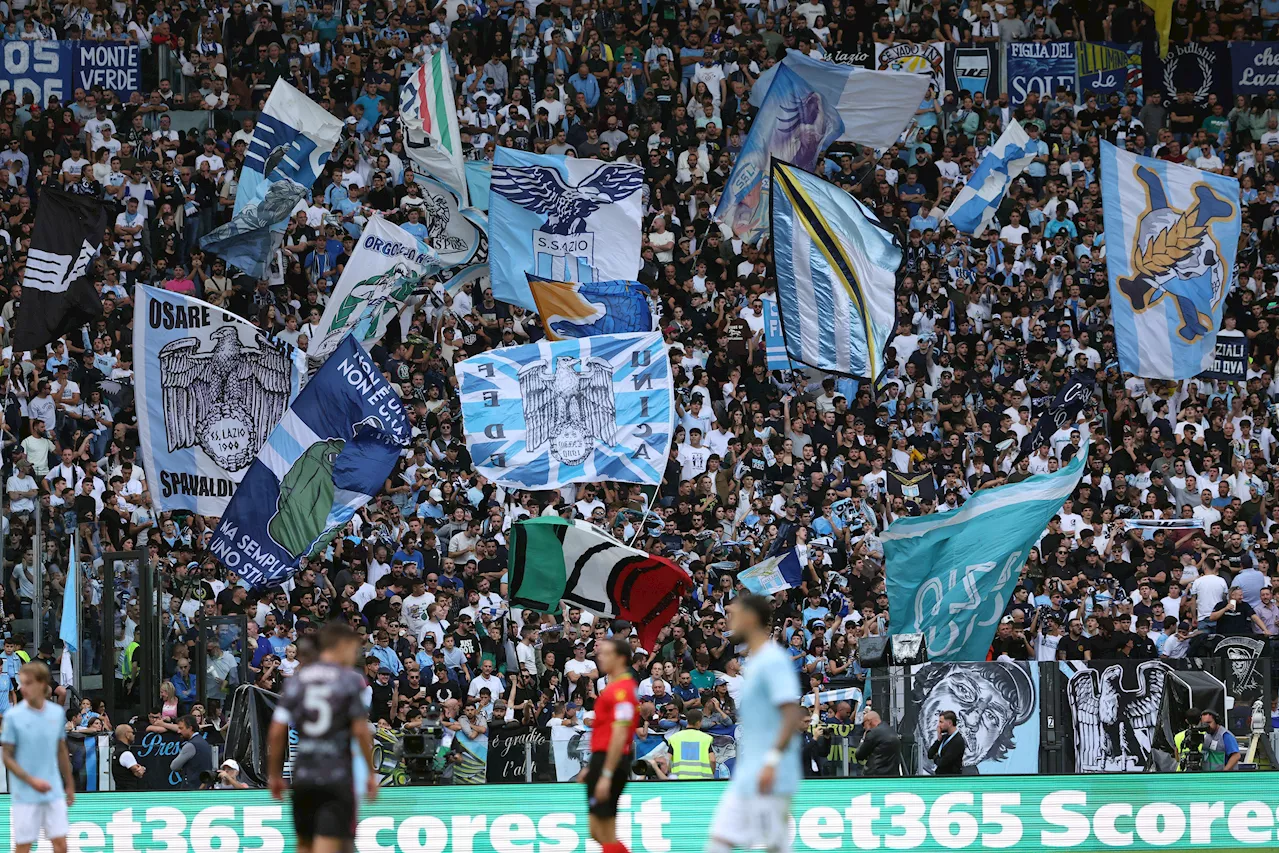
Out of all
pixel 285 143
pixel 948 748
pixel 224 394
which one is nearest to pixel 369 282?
pixel 224 394

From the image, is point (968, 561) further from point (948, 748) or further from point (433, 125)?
point (433, 125)

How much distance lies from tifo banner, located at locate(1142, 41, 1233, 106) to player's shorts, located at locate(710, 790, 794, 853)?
2390 centimetres

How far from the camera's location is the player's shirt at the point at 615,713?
1135 cm

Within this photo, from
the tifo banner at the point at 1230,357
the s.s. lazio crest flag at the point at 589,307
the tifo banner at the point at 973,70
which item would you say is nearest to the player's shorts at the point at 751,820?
the s.s. lazio crest flag at the point at 589,307

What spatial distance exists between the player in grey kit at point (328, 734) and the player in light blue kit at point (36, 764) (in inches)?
109

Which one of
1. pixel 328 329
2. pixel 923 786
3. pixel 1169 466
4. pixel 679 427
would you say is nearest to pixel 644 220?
pixel 679 427

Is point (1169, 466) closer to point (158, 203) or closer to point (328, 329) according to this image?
point (328, 329)

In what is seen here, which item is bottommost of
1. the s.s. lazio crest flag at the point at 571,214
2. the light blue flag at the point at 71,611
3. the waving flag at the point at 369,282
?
the light blue flag at the point at 71,611

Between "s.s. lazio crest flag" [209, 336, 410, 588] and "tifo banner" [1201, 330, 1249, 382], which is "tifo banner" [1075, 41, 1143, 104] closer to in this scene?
"tifo banner" [1201, 330, 1249, 382]

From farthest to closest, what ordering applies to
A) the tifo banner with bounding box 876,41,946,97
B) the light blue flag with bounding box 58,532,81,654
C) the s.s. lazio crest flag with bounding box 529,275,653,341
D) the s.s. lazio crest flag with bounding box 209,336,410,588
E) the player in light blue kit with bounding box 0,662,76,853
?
1. the tifo banner with bounding box 876,41,946,97
2. the s.s. lazio crest flag with bounding box 529,275,653,341
3. the s.s. lazio crest flag with bounding box 209,336,410,588
4. the light blue flag with bounding box 58,532,81,654
5. the player in light blue kit with bounding box 0,662,76,853

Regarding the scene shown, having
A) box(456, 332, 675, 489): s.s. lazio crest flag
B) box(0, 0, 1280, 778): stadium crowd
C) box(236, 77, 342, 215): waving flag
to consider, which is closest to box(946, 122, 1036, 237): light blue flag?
box(0, 0, 1280, 778): stadium crowd

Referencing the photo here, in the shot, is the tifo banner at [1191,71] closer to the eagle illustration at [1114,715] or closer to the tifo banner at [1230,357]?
the tifo banner at [1230,357]

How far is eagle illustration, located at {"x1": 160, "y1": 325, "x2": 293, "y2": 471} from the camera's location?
2066 centimetres

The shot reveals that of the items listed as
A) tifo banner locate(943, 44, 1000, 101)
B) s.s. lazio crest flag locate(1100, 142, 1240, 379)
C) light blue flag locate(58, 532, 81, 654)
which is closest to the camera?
light blue flag locate(58, 532, 81, 654)
